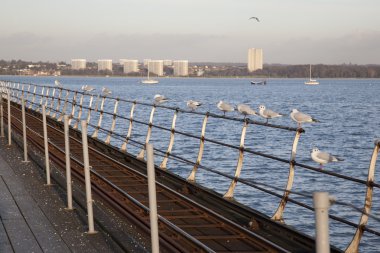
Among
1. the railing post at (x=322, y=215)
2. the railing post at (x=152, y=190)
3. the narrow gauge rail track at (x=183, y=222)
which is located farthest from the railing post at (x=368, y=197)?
the railing post at (x=322, y=215)

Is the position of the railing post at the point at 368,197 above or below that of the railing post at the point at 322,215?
below

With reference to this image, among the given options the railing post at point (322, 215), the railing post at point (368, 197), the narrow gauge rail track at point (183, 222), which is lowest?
the narrow gauge rail track at point (183, 222)

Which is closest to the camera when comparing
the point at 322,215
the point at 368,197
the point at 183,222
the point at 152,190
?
the point at 322,215

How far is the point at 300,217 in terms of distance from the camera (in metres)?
20.0

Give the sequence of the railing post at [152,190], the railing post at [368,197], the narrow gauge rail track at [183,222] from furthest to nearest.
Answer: the narrow gauge rail track at [183,222] → the railing post at [368,197] → the railing post at [152,190]

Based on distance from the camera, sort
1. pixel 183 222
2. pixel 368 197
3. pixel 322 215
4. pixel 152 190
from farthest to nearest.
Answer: pixel 183 222 < pixel 368 197 < pixel 152 190 < pixel 322 215

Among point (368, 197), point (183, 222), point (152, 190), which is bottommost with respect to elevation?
point (183, 222)

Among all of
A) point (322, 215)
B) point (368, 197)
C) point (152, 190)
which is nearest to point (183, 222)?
point (368, 197)

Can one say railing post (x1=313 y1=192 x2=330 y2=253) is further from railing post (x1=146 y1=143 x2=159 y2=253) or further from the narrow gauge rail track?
the narrow gauge rail track

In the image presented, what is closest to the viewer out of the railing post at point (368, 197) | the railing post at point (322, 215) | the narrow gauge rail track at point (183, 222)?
the railing post at point (322, 215)

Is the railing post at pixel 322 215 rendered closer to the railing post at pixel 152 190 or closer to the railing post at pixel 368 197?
the railing post at pixel 152 190

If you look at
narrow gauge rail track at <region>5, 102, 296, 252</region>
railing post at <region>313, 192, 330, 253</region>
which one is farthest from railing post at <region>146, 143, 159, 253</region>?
railing post at <region>313, 192, 330, 253</region>

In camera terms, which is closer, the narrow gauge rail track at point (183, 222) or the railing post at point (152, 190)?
the railing post at point (152, 190)

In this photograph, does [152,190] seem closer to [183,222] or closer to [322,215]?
[322,215]
